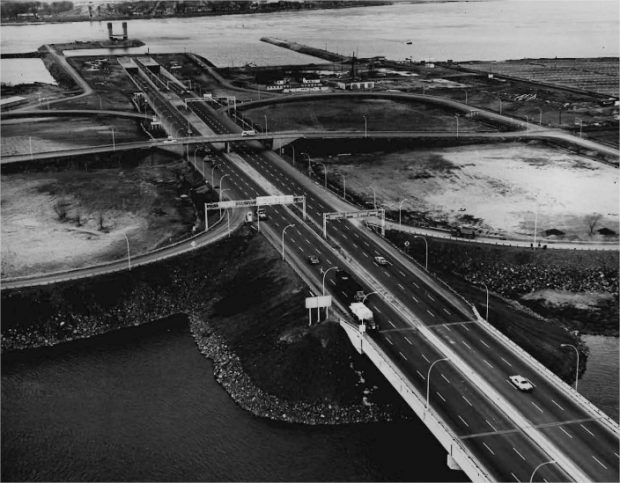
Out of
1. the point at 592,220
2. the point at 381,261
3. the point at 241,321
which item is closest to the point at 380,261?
the point at 381,261

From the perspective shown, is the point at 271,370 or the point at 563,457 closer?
the point at 563,457

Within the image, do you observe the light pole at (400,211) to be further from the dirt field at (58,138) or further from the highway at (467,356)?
the dirt field at (58,138)

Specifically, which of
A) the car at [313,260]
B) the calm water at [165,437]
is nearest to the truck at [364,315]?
the calm water at [165,437]

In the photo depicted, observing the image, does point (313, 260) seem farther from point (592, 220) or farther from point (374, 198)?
point (592, 220)

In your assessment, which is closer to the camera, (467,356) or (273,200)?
(467,356)

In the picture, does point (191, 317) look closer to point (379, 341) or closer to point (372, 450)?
point (379, 341)

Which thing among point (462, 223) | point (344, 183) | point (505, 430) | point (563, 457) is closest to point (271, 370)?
point (505, 430)

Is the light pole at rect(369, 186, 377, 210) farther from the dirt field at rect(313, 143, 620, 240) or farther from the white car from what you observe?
the white car
